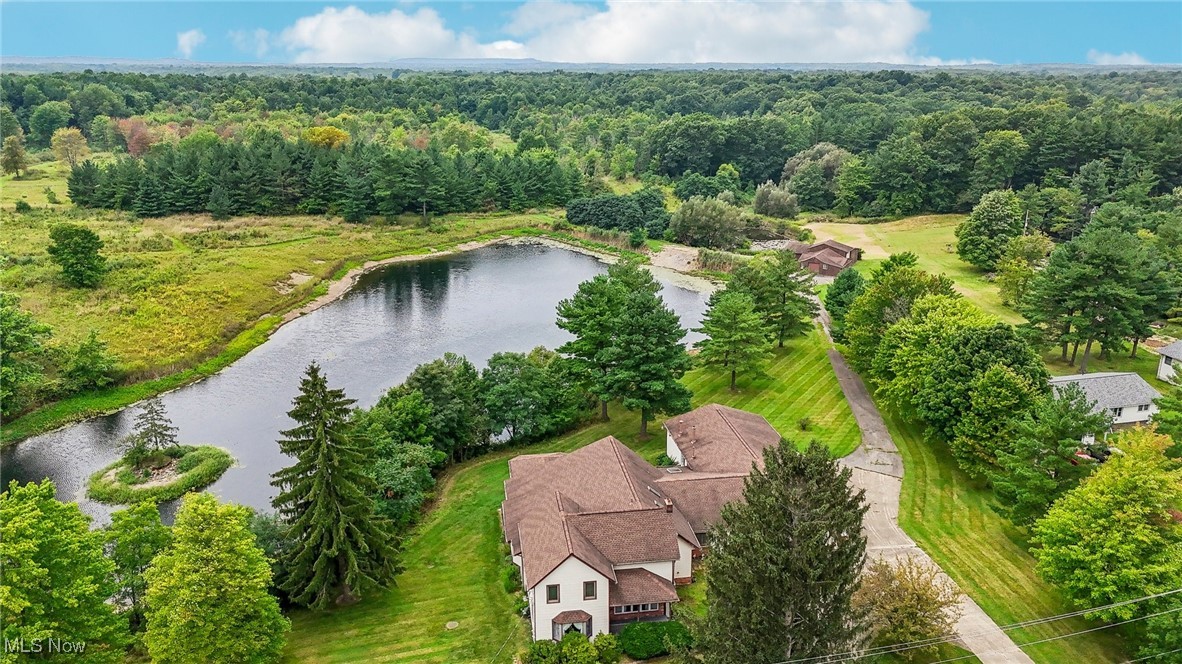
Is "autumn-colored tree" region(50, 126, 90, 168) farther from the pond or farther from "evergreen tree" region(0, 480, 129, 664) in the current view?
"evergreen tree" region(0, 480, 129, 664)

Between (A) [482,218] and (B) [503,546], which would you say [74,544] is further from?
(A) [482,218]

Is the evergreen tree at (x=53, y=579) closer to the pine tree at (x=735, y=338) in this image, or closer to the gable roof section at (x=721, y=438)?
the gable roof section at (x=721, y=438)

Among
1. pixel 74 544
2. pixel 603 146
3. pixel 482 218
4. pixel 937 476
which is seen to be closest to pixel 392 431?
pixel 74 544

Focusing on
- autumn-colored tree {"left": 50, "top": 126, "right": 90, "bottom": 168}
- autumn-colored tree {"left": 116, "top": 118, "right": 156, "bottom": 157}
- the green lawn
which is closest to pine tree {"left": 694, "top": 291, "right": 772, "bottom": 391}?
the green lawn

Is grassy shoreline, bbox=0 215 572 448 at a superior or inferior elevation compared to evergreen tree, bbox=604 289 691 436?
inferior

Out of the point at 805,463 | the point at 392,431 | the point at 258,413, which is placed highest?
the point at 805,463

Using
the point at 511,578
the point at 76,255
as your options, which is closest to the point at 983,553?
the point at 511,578
